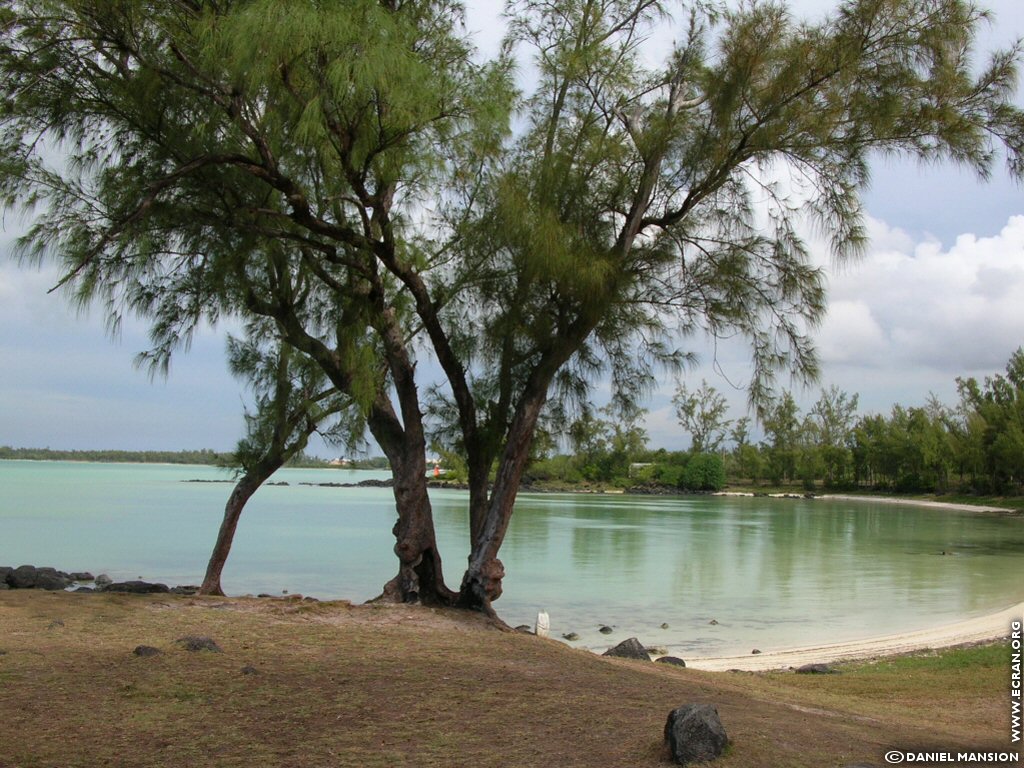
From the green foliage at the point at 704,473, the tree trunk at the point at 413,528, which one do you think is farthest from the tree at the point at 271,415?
the green foliage at the point at 704,473

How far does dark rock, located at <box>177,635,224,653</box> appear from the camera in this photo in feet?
16.7

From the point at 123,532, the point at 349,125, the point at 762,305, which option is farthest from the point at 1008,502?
the point at 349,125

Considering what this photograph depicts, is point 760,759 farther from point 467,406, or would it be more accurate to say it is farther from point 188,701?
point 467,406

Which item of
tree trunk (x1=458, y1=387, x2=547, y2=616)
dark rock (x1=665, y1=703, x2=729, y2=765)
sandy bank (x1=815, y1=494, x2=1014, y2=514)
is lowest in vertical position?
sandy bank (x1=815, y1=494, x2=1014, y2=514)

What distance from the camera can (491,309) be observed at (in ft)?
26.2

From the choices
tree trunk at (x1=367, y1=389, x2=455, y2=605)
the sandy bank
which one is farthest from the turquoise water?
the sandy bank

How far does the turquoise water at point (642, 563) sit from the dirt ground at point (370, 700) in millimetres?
5250

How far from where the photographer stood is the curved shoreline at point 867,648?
32.1ft

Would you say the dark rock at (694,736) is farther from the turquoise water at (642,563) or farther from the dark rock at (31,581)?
the dark rock at (31,581)

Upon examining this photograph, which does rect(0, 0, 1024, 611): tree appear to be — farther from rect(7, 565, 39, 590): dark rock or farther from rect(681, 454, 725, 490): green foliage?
rect(681, 454, 725, 490): green foliage

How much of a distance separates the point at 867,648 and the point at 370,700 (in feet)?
27.8

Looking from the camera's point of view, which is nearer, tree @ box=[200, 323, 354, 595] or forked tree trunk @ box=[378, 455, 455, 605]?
forked tree trunk @ box=[378, 455, 455, 605]

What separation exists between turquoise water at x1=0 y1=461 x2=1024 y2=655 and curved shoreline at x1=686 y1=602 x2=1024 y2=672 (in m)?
0.77

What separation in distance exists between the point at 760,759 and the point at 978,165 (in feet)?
16.7
